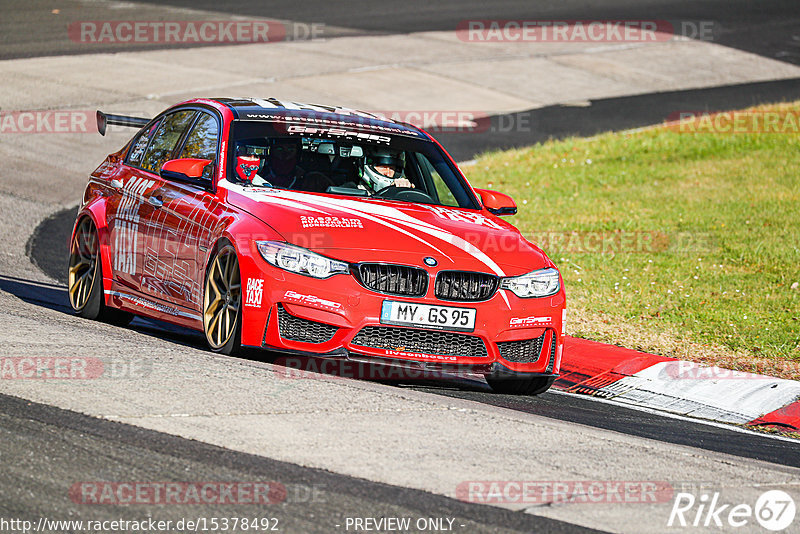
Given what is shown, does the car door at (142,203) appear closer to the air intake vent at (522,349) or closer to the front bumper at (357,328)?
the front bumper at (357,328)

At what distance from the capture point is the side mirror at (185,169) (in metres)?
7.86

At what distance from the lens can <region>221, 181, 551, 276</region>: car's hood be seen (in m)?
7.13

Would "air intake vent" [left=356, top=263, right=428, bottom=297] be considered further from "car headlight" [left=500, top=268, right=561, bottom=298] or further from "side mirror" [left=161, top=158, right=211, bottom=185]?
"side mirror" [left=161, top=158, right=211, bottom=185]

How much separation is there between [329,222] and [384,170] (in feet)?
4.31

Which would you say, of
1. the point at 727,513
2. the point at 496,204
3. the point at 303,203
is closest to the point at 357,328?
the point at 303,203

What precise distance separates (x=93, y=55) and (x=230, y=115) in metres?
17.1

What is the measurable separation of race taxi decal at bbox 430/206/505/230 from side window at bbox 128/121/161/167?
2295mm

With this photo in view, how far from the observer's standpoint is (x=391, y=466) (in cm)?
531

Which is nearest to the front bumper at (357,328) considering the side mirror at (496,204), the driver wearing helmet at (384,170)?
the side mirror at (496,204)

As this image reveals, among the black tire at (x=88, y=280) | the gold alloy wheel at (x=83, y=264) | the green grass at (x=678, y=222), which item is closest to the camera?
the black tire at (x=88, y=280)

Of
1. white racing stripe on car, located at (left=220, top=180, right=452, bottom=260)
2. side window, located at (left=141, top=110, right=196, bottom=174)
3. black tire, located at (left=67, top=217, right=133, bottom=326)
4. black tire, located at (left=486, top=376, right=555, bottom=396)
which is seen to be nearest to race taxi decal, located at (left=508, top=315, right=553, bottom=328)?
black tire, located at (left=486, top=376, right=555, bottom=396)

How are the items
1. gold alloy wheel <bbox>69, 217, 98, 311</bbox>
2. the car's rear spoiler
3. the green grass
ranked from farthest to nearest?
the green grass → the car's rear spoiler → gold alloy wheel <bbox>69, 217, 98, 311</bbox>

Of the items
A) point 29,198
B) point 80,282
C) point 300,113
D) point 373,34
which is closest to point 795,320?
point 300,113

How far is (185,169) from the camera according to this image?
7.87 m
